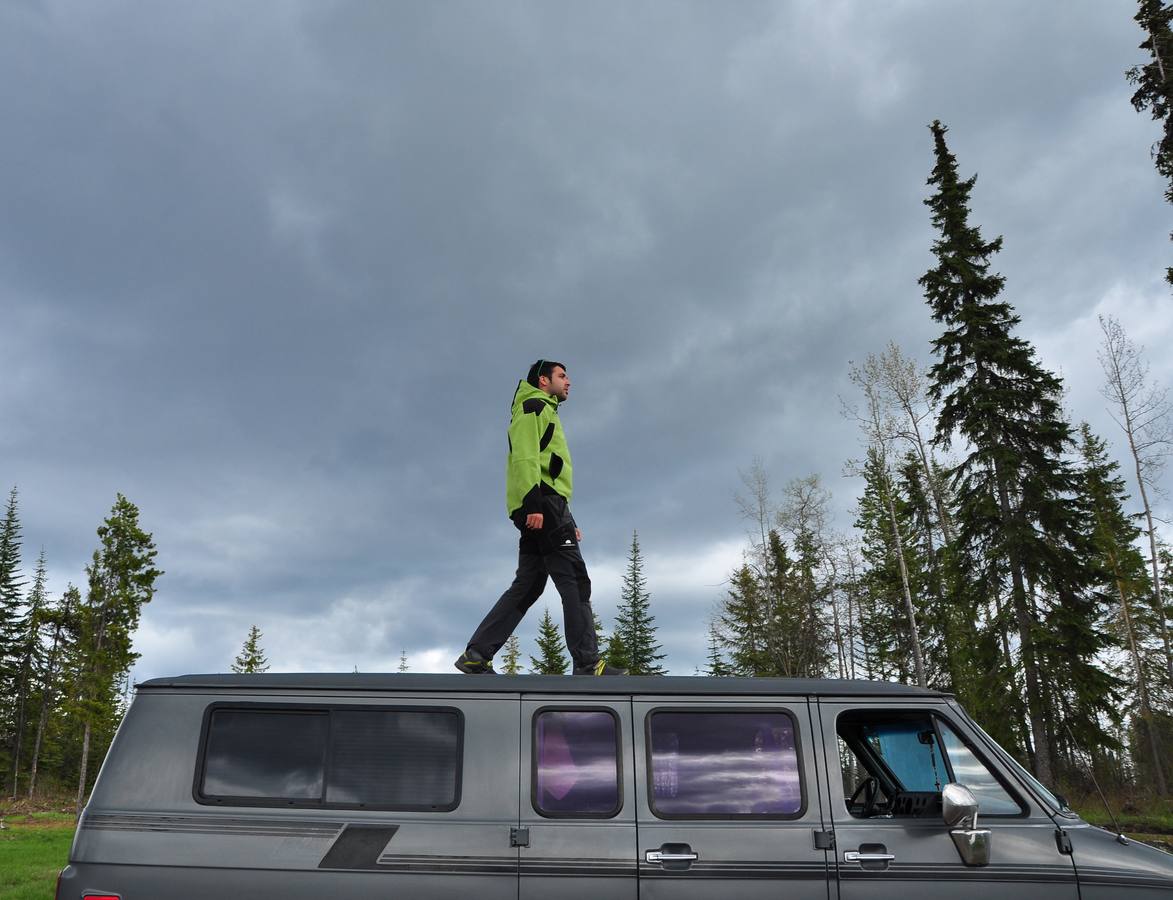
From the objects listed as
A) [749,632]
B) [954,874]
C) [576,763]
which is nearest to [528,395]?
[576,763]

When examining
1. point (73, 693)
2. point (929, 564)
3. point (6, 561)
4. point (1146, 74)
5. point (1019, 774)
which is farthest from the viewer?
point (6, 561)

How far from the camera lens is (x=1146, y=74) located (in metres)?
22.6

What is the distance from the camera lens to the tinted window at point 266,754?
4598 mm

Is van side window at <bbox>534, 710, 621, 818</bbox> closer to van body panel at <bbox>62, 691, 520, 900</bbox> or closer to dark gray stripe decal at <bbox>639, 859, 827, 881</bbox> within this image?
van body panel at <bbox>62, 691, 520, 900</bbox>

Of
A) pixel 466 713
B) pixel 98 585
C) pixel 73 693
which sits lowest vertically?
pixel 466 713

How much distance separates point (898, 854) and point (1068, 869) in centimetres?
99

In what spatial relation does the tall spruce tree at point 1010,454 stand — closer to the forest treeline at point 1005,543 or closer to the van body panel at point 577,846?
the forest treeline at point 1005,543

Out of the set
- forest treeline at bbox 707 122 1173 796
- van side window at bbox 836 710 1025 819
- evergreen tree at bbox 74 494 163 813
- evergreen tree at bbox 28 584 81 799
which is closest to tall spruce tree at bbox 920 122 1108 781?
forest treeline at bbox 707 122 1173 796

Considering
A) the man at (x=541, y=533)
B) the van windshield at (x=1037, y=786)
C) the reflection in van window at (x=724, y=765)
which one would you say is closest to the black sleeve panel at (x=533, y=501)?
the man at (x=541, y=533)

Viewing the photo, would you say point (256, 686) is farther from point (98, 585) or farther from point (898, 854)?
point (98, 585)

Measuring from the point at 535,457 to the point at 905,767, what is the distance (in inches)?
147

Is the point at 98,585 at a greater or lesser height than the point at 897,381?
lesser

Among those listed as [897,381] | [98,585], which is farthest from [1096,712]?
[98,585]

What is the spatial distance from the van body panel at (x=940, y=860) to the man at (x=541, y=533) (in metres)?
2.49
